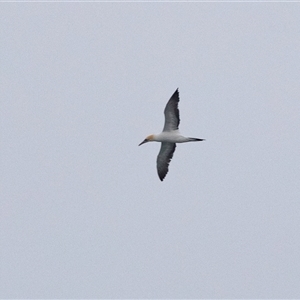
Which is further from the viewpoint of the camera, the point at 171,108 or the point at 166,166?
the point at 166,166

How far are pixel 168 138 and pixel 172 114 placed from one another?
1.80m

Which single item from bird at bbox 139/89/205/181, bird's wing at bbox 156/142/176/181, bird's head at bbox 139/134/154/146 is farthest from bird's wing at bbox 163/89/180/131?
bird's wing at bbox 156/142/176/181

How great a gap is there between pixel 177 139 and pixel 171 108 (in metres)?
2.15

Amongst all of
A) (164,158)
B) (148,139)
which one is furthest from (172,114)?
(164,158)

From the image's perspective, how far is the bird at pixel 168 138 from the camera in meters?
45.3

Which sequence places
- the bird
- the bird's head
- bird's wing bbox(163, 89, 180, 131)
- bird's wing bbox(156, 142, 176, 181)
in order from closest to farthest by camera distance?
bird's wing bbox(163, 89, 180, 131)
the bird
the bird's head
bird's wing bbox(156, 142, 176, 181)

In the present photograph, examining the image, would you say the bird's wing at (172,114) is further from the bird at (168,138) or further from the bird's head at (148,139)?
the bird's head at (148,139)

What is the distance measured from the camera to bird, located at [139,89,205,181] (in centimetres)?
4534

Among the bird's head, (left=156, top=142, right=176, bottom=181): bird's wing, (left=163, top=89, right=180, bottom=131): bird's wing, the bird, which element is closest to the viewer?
(left=163, top=89, right=180, bottom=131): bird's wing

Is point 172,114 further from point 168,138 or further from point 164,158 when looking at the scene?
point 164,158

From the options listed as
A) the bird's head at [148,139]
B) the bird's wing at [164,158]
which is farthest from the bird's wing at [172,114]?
the bird's wing at [164,158]

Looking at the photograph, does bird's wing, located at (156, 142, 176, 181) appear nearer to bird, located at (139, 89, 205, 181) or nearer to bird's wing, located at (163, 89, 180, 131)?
bird, located at (139, 89, 205, 181)

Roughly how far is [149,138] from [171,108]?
3.40 m

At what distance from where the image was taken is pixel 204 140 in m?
45.6
